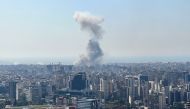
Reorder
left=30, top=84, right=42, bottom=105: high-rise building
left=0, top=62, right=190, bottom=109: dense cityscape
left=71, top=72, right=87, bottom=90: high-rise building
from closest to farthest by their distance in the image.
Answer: left=0, top=62, right=190, bottom=109: dense cityscape → left=30, top=84, right=42, bottom=105: high-rise building → left=71, top=72, right=87, bottom=90: high-rise building

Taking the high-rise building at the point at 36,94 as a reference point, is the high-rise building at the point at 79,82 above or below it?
above

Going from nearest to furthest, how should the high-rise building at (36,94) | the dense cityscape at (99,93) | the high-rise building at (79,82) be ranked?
the dense cityscape at (99,93), the high-rise building at (36,94), the high-rise building at (79,82)

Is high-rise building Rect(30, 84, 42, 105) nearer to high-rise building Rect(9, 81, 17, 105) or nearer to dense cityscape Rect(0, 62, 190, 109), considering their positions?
dense cityscape Rect(0, 62, 190, 109)

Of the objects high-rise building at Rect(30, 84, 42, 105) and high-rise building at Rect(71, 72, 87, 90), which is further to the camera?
high-rise building at Rect(71, 72, 87, 90)

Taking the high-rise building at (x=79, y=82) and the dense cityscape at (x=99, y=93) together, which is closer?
the dense cityscape at (x=99, y=93)

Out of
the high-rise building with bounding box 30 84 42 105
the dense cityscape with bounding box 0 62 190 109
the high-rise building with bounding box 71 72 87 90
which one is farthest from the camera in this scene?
the high-rise building with bounding box 71 72 87 90

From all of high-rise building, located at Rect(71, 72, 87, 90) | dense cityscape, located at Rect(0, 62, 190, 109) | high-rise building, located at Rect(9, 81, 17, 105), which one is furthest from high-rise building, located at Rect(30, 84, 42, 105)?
high-rise building, located at Rect(71, 72, 87, 90)

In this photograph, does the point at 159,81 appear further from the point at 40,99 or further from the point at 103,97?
the point at 40,99

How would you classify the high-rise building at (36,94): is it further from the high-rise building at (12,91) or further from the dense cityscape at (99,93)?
the high-rise building at (12,91)

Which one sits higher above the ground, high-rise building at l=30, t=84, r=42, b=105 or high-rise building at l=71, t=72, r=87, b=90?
high-rise building at l=71, t=72, r=87, b=90

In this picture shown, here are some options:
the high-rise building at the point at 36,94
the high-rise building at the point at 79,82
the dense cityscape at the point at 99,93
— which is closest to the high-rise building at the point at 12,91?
the dense cityscape at the point at 99,93

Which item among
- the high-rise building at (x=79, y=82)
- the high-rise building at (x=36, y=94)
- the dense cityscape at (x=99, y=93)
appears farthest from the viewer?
the high-rise building at (x=79, y=82)
